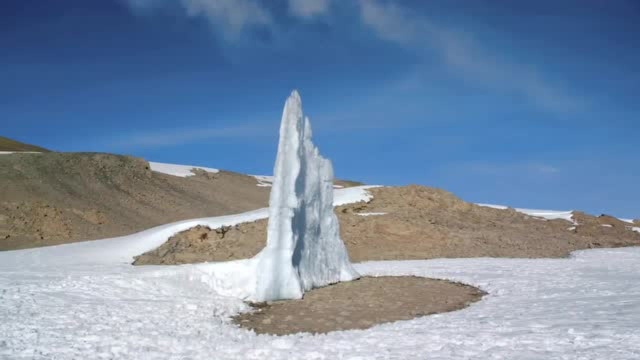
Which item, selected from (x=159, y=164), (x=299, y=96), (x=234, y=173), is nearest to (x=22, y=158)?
(x=159, y=164)

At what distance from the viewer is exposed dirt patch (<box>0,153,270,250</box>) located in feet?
112

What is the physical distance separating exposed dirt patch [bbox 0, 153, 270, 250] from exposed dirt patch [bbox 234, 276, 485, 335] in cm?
2104

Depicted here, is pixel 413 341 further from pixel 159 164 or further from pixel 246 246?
pixel 159 164

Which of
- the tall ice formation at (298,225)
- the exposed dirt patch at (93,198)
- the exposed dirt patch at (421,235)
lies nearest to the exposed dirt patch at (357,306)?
the tall ice formation at (298,225)

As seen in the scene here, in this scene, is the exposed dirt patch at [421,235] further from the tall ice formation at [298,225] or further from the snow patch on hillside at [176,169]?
the snow patch on hillside at [176,169]

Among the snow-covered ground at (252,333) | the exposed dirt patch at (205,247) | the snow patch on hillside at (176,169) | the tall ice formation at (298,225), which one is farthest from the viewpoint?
the snow patch on hillside at (176,169)

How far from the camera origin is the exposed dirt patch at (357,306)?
44.7ft

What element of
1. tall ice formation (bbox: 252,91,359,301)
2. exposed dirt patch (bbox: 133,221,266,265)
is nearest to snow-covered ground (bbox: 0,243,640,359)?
tall ice formation (bbox: 252,91,359,301)

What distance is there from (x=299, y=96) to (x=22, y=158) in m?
30.5

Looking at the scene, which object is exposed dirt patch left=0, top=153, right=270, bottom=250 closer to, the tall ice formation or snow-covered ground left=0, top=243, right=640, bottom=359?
snow-covered ground left=0, top=243, right=640, bottom=359

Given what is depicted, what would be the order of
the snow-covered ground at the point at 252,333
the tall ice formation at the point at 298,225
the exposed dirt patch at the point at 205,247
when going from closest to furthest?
the snow-covered ground at the point at 252,333 → the tall ice formation at the point at 298,225 → the exposed dirt patch at the point at 205,247

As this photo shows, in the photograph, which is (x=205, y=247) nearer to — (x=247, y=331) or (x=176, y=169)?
(x=247, y=331)

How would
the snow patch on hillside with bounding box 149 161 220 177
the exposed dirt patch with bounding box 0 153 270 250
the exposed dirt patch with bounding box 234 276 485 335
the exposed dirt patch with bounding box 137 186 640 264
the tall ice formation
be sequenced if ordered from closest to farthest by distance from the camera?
1. the exposed dirt patch with bounding box 234 276 485 335
2. the tall ice formation
3. the exposed dirt patch with bounding box 137 186 640 264
4. the exposed dirt patch with bounding box 0 153 270 250
5. the snow patch on hillside with bounding box 149 161 220 177

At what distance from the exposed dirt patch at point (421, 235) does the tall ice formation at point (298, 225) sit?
8162 millimetres
